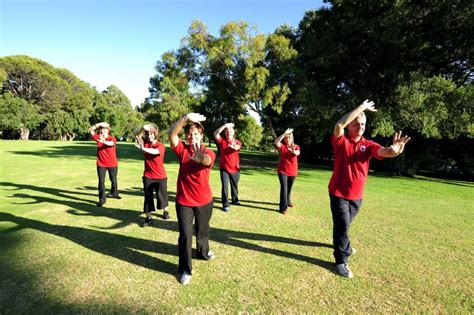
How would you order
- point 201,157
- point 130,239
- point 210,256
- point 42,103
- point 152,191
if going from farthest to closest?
point 42,103
point 152,191
point 130,239
point 210,256
point 201,157

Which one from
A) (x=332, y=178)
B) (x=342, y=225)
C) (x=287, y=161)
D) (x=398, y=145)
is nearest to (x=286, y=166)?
(x=287, y=161)

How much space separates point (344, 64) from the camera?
20156 mm

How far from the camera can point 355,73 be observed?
2031 centimetres

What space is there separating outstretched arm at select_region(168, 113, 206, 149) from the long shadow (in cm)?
195

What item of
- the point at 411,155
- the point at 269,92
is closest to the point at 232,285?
the point at 269,92

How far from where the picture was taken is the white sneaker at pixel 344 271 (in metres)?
4.10

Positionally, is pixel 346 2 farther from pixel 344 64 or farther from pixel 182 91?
pixel 182 91

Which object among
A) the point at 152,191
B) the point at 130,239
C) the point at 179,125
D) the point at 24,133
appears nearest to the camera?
the point at 179,125

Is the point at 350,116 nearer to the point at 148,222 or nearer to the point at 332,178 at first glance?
the point at 332,178


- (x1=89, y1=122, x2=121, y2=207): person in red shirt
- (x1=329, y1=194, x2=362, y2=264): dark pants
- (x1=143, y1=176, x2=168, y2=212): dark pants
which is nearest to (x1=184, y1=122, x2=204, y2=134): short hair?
(x1=329, y1=194, x2=362, y2=264): dark pants

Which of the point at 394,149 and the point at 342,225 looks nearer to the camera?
the point at 394,149

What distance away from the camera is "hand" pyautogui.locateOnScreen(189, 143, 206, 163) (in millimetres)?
3738

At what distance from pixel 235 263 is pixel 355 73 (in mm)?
19518

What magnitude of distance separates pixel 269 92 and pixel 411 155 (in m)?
11.8
